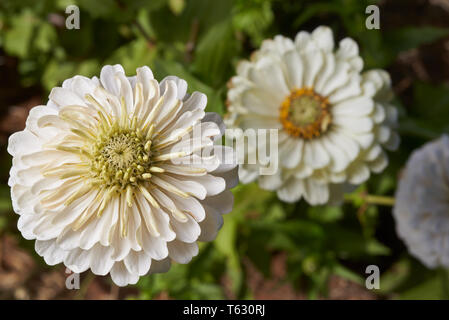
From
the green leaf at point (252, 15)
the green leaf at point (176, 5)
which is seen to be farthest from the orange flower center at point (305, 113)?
the green leaf at point (176, 5)

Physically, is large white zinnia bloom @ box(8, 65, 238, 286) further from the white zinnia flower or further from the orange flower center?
the white zinnia flower

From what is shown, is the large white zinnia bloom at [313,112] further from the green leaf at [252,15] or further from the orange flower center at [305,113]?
the green leaf at [252,15]

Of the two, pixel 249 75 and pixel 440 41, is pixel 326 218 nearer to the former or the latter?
pixel 249 75

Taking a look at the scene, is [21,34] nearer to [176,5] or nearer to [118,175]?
[176,5]

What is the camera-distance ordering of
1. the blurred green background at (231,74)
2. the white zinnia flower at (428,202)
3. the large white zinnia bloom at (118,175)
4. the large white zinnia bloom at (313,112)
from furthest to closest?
the blurred green background at (231,74)
the white zinnia flower at (428,202)
the large white zinnia bloom at (313,112)
the large white zinnia bloom at (118,175)
